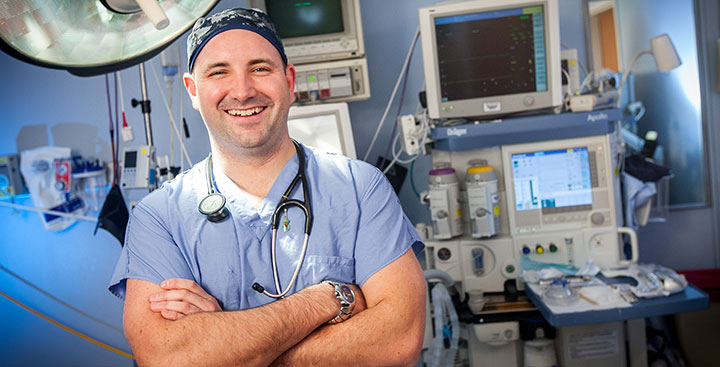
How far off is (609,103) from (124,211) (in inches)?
88.5

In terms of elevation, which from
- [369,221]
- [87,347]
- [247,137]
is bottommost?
[87,347]

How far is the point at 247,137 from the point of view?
1374 mm

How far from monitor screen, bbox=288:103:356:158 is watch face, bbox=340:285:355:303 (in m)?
1.22

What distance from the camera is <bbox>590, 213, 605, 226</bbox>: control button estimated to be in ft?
7.94

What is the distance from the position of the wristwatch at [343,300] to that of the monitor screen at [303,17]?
5.26 ft

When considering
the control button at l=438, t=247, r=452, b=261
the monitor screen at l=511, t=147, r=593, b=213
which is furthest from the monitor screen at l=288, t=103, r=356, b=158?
the monitor screen at l=511, t=147, r=593, b=213

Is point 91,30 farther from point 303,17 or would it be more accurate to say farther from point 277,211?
point 303,17

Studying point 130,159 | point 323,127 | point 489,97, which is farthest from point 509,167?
point 130,159

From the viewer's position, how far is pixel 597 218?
95.3 inches

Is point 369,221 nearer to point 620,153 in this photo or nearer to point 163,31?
point 163,31

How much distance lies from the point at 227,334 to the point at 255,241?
0.84 ft

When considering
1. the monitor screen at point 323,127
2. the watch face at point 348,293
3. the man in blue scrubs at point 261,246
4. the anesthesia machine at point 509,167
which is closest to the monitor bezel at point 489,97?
the anesthesia machine at point 509,167

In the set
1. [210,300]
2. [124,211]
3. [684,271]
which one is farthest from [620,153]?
[124,211]

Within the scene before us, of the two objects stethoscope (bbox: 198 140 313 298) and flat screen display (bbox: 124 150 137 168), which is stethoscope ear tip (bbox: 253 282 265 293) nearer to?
stethoscope (bbox: 198 140 313 298)
